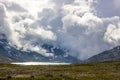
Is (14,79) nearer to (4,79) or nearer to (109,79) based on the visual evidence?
(4,79)

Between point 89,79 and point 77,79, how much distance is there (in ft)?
10.9

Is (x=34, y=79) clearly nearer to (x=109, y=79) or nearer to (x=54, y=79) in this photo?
(x=54, y=79)

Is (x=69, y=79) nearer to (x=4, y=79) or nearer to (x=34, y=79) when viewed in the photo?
(x=34, y=79)

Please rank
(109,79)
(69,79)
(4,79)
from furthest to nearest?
1. (109,79)
2. (69,79)
3. (4,79)

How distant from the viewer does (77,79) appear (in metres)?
65.9

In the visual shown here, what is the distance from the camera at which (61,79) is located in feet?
206

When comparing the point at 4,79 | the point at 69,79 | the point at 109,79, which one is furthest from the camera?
the point at 109,79

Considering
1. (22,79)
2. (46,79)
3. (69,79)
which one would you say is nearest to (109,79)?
(69,79)

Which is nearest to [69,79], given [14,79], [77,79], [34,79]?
[77,79]

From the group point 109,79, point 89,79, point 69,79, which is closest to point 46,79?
point 69,79

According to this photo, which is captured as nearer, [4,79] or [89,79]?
[4,79]

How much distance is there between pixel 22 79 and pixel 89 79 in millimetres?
16287

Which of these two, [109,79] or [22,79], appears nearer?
[22,79]

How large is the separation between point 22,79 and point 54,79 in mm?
6889
